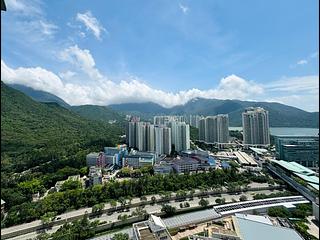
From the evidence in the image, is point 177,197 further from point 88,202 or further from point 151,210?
point 88,202

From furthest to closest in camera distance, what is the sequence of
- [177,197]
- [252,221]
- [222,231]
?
[177,197] → [252,221] → [222,231]

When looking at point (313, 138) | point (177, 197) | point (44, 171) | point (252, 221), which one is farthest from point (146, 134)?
point (252, 221)

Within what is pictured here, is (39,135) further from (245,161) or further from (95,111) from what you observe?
(95,111)

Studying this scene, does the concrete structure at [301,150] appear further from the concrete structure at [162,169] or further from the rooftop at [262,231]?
the rooftop at [262,231]

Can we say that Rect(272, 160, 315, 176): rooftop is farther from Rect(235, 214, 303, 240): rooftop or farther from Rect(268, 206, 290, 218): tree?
Rect(235, 214, 303, 240): rooftop

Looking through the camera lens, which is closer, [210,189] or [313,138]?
[210,189]

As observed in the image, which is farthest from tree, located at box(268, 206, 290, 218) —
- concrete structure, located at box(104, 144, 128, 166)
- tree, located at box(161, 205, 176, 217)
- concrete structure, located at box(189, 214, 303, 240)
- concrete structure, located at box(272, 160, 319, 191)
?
concrete structure, located at box(104, 144, 128, 166)

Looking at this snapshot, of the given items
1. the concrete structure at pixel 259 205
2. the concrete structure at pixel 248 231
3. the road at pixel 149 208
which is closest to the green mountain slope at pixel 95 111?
the road at pixel 149 208

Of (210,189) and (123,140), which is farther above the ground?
(123,140)
